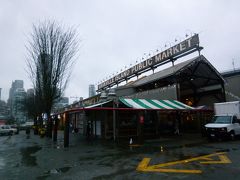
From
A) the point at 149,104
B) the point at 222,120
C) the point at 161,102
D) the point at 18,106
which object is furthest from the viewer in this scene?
the point at 18,106

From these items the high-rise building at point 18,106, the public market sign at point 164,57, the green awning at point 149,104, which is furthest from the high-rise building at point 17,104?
the green awning at point 149,104

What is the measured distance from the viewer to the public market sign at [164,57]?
23553 mm

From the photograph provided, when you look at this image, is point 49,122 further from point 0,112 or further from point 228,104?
point 0,112

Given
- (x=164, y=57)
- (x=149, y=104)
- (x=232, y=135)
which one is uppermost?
(x=164, y=57)

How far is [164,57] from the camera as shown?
2772 cm

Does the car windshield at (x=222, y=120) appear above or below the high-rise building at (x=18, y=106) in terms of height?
below

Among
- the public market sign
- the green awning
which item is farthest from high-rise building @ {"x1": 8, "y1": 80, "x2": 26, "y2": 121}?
the green awning

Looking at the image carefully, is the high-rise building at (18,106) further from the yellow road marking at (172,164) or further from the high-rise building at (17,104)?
the yellow road marking at (172,164)

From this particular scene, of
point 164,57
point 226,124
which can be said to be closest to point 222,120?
point 226,124

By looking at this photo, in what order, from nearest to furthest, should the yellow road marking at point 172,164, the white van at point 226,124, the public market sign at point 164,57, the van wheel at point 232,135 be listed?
the yellow road marking at point 172,164
the white van at point 226,124
the van wheel at point 232,135
the public market sign at point 164,57

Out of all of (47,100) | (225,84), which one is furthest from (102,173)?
(225,84)

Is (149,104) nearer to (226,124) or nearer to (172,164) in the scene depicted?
(226,124)

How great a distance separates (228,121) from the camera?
16906 mm

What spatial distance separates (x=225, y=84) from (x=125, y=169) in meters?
22.4
